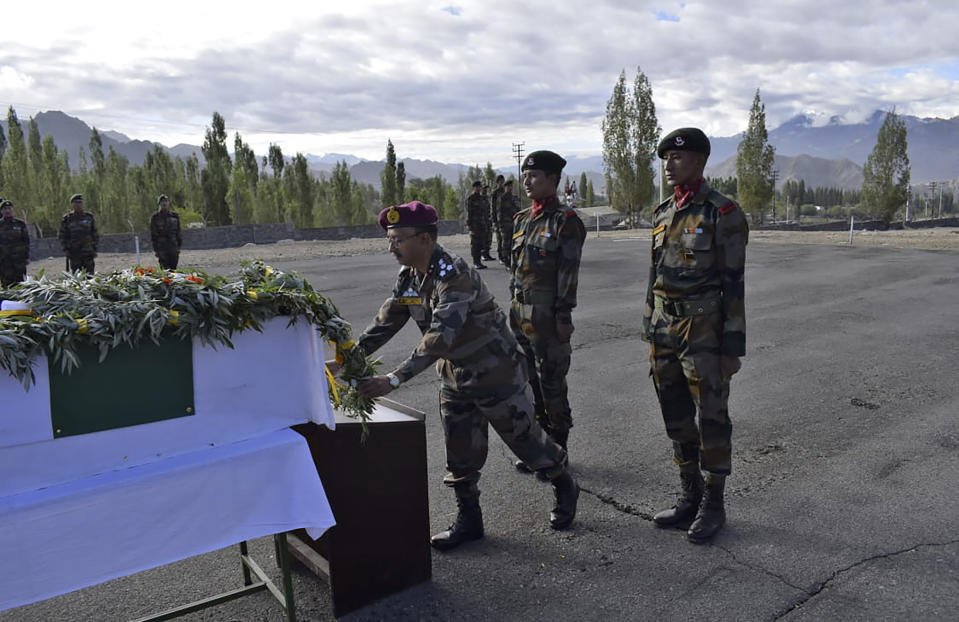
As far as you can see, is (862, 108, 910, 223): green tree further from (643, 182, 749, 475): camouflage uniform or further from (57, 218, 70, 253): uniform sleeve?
(643, 182, 749, 475): camouflage uniform

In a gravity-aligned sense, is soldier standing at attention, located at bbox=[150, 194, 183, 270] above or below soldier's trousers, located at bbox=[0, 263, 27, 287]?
above

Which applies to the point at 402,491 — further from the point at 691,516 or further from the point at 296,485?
the point at 691,516

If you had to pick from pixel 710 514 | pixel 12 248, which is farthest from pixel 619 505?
pixel 12 248

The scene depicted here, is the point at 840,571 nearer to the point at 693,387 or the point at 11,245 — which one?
the point at 693,387

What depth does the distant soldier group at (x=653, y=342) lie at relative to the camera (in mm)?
3152

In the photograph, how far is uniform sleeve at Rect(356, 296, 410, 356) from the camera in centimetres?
330

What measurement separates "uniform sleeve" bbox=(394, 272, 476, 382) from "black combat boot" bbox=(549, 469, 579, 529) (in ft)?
3.62

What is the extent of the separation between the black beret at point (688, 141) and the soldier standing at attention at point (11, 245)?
12888 mm

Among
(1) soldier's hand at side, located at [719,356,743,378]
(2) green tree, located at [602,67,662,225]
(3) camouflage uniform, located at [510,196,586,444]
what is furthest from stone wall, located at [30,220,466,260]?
(1) soldier's hand at side, located at [719,356,743,378]

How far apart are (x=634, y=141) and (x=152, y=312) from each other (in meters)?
47.1

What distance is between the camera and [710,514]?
3557 mm

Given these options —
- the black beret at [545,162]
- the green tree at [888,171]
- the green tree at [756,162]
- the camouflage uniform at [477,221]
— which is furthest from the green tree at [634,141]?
the black beret at [545,162]

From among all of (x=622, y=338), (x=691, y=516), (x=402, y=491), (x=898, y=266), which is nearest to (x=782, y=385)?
(x=622, y=338)

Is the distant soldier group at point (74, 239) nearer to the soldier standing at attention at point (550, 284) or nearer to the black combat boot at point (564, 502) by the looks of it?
the soldier standing at attention at point (550, 284)
